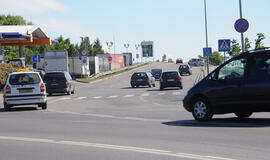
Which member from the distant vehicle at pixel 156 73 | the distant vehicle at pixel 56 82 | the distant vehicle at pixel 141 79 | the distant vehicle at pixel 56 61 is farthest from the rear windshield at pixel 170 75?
the distant vehicle at pixel 156 73

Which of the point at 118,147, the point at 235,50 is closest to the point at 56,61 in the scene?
the point at 235,50

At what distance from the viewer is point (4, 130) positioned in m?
12.8

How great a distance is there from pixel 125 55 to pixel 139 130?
110 metres

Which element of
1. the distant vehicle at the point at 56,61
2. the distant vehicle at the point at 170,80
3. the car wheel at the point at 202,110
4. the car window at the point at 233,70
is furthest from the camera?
the distant vehicle at the point at 56,61

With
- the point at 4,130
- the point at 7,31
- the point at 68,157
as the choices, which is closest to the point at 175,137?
the point at 68,157

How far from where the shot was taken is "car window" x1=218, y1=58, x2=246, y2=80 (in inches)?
499

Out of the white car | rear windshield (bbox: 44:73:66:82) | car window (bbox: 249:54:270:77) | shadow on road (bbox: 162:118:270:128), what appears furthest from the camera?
rear windshield (bbox: 44:73:66:82)

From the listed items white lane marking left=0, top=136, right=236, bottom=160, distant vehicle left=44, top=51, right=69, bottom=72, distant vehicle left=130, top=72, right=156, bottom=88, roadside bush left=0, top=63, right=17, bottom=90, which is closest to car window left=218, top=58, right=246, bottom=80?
white lane marking left=0, top=136, right=236, bottom=160

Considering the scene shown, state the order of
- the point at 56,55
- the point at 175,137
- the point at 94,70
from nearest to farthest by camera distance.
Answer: the point at 175,137
the point at 56,55
the point at 94,70

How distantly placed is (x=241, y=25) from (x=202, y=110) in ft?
31.2

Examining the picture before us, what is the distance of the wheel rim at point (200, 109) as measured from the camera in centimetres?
1346

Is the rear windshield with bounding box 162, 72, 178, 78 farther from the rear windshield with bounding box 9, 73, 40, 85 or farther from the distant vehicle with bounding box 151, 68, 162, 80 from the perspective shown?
the distant vehicle with bounding box 151, 68, 162, 80

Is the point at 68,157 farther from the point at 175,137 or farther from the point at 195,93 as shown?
the point at 195,93

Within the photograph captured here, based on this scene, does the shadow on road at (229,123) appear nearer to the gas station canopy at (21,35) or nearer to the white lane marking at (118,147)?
the white lane marking at (118,147)
